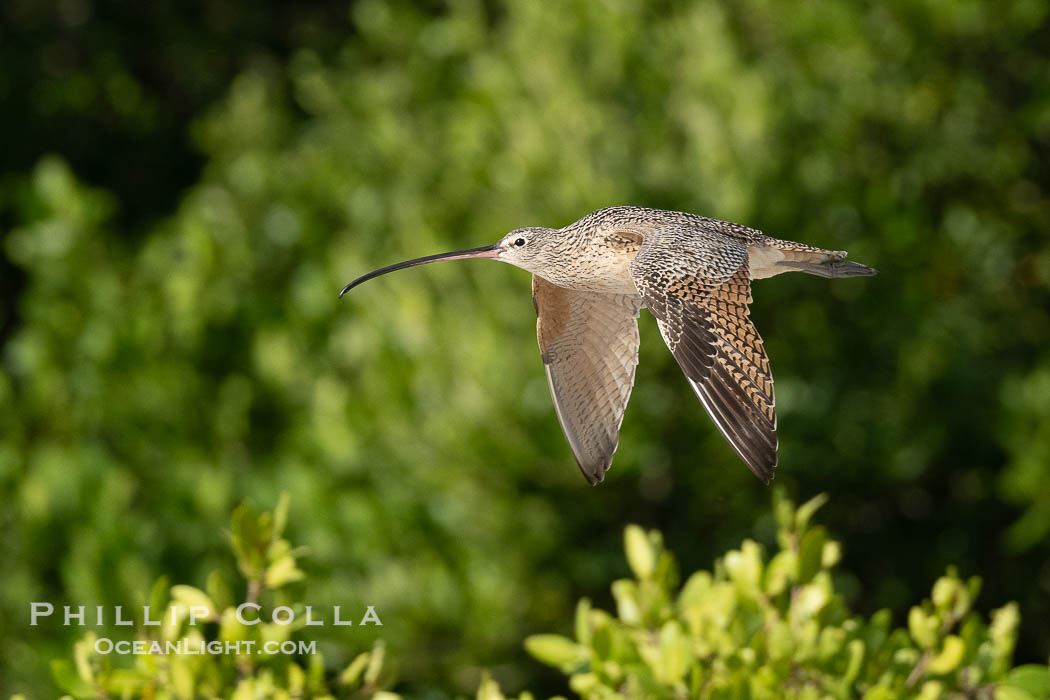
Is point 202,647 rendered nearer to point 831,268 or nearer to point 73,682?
point 73,682

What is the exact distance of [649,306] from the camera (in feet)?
A: 7.53

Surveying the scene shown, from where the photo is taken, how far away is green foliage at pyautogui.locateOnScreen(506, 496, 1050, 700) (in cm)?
286

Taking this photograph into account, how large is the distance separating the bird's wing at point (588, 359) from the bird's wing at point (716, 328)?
1.19 feet

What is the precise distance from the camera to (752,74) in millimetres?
6570

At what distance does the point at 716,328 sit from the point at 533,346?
3340 mm

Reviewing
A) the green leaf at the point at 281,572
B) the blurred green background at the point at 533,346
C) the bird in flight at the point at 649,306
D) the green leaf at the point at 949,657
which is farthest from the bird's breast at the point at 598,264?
the blurred green background at the point at 533,346

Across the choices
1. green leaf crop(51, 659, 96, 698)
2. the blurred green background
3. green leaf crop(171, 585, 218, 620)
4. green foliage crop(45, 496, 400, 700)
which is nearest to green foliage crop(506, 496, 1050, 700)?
green foliage crop(45, 496, 400, 700)

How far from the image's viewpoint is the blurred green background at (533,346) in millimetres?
5793

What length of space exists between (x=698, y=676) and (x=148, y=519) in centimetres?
369

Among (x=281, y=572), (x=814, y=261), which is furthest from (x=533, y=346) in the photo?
(x=814, y=261)

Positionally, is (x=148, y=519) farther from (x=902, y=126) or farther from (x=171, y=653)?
(x=902, y=126)

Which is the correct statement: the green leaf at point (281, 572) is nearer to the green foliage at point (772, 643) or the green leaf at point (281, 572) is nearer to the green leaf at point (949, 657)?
the green foliage at point (772, 643)

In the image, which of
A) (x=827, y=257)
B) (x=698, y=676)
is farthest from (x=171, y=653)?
(x=827, y=257)

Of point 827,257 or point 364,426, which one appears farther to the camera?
point 364,426
